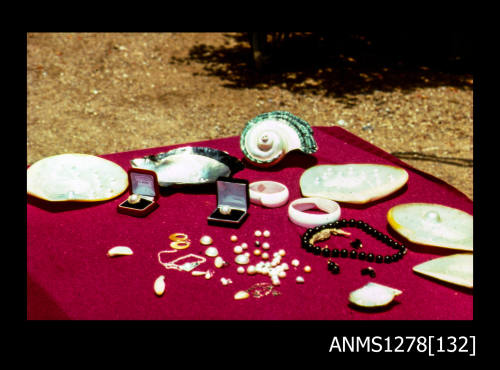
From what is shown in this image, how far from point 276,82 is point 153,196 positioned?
366 centimetres

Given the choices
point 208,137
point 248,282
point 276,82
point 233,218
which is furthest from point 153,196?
point 276,82

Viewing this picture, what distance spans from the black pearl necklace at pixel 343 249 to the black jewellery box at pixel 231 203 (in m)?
0.23

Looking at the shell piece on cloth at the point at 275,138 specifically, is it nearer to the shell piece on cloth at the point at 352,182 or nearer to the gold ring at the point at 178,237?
the shell piece on cloth at the point at 352,182

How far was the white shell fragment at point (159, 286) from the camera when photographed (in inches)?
44.4

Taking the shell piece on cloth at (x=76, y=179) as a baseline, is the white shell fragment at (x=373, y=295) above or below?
below

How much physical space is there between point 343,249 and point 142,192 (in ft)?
2.39

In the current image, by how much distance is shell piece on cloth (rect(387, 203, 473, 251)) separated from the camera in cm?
126

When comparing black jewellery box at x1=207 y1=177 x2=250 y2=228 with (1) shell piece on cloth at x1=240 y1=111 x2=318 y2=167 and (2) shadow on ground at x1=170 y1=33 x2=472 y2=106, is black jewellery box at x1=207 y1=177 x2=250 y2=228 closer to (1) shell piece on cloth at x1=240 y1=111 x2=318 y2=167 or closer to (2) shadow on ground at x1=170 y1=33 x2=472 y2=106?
(1) shell piece on cloth at x1=240 y1=111 x2=318 y2=167

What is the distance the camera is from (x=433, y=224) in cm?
133

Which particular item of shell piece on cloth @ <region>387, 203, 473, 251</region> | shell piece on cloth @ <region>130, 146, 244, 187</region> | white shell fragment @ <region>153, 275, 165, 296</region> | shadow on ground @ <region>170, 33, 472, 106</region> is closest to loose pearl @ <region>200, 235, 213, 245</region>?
white shell fragment @ <region>153, 275, 165, 296</region>

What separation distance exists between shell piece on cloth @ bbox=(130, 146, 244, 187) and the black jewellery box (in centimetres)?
19

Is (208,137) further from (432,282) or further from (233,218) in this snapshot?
(432,282)

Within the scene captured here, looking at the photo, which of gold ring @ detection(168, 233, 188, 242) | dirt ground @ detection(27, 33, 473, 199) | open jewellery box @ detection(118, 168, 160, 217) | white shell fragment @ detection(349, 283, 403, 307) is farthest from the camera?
dirt ground @ detection(27, 33, 473, 199)

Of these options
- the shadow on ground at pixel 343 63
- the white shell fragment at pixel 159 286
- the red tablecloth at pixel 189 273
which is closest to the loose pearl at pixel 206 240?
the red tablecloth at pixel 189 273
